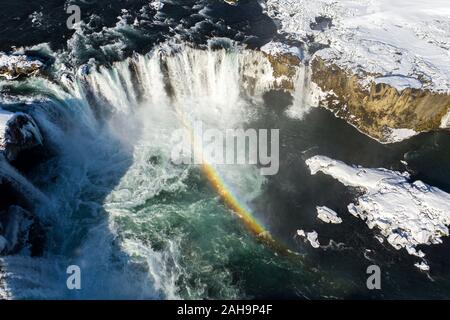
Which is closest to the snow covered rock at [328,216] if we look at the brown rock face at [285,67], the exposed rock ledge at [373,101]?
the exposed rock ledge at [373,101]

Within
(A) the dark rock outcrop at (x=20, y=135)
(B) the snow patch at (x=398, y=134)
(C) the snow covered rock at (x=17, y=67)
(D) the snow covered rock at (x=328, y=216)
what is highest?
(C) the snow covered rock at (x=17, y=67)

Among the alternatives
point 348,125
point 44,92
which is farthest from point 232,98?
point 44,92

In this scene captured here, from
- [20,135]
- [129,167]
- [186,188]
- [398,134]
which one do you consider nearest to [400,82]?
[398,134]

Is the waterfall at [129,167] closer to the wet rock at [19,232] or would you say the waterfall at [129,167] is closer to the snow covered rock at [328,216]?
the wet rock at [19,232]

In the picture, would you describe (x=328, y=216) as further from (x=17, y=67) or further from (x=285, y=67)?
(x=17, y=67)

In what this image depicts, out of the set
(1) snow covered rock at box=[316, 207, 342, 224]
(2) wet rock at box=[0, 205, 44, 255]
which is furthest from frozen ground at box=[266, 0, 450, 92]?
(2) wet rock at box=[0, 205, 44, 255]

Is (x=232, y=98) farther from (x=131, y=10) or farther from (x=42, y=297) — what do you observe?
(x=42, y=297)
